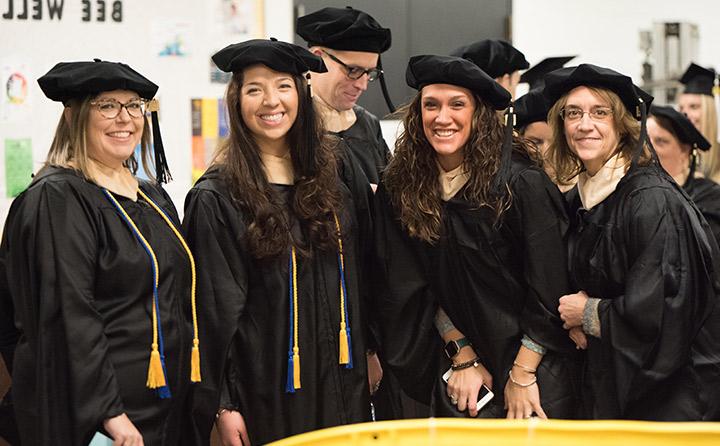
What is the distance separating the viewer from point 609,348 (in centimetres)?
281

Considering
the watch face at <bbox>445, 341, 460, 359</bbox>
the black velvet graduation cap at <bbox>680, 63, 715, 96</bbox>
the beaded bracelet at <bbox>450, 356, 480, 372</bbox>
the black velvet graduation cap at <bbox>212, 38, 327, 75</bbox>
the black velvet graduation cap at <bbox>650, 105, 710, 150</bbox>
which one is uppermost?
the black velvet graduation cap at <bbox>680, 63, 715, 96</bbox>

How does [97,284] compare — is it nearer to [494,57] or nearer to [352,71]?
[352,71]

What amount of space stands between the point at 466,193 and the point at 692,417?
3.14 feet

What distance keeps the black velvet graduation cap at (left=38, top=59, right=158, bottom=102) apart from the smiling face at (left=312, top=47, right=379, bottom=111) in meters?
1.09

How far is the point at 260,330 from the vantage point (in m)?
2.89

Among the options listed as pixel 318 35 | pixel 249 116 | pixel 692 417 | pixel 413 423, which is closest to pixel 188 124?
pixel 318 35

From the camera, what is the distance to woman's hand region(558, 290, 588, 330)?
2.84 metres

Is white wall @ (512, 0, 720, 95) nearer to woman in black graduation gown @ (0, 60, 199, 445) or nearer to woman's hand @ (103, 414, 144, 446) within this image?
woman in black graduation gown @ (0, 60, 199, 445)

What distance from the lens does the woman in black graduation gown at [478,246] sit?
114 inches

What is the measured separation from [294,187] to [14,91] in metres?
2.82

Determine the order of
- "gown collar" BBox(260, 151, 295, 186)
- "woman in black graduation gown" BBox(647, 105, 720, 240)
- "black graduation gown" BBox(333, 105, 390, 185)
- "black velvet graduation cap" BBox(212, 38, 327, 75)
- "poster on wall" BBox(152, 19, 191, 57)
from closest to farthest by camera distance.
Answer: "black velvet graduation cap" BBox(212, 38, 327, 75) → "gown collar" BBox(260, 151, 295, 186) → "black graduation gown" BBox(333, 105, 390, 185) → "woman in black graduation gown" BBox(647, 105, 720, 240) → "poster on wall" BBox(152, 19, 191, 57)

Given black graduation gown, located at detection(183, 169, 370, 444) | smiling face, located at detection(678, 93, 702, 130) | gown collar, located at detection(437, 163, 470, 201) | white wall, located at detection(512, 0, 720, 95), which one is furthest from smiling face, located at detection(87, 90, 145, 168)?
white wall, located at detection(512, 0, 720, 95)

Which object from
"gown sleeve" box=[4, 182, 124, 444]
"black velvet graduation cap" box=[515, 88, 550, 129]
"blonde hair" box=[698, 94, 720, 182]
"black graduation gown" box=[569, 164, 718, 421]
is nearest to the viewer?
"gown sleeve" box=[4, 182, 124, 444]

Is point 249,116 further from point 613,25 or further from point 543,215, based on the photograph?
point 613,25
